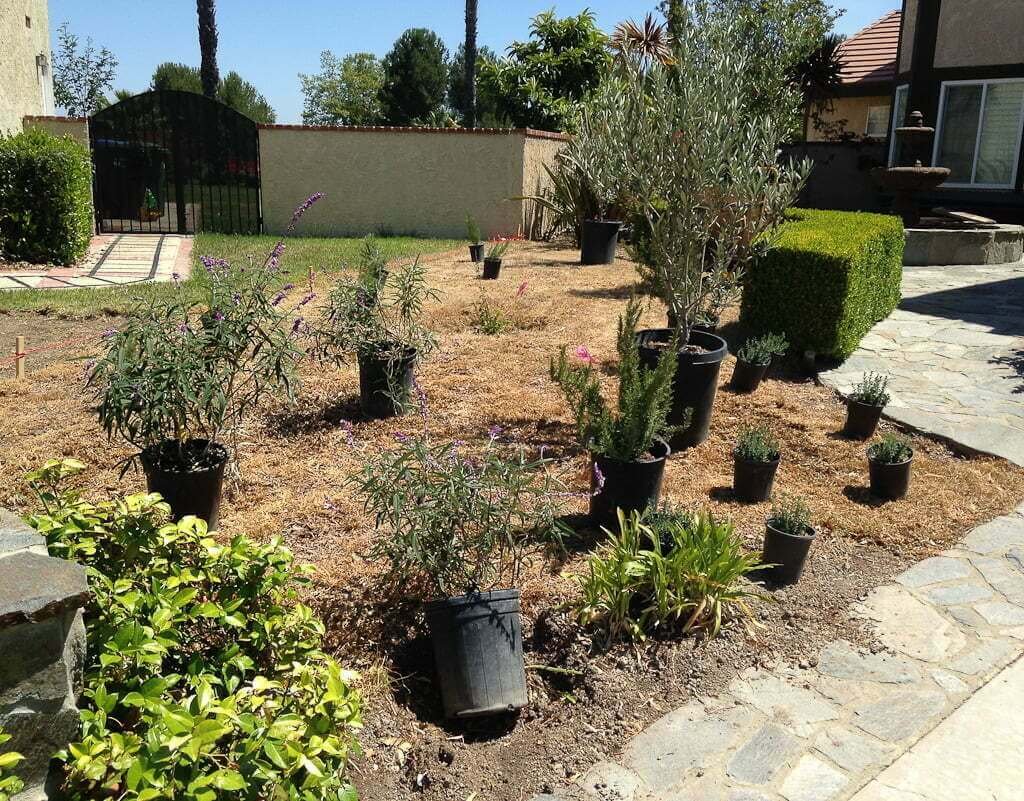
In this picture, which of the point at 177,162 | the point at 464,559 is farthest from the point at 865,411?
the point at 177,162

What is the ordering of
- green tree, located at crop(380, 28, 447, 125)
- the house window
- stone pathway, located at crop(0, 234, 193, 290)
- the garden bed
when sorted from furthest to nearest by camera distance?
green tree, located at crop(380, 28, 447, 125)
the house window
stone pathway, located at crop(0, 234, 193, 290)
the garden bed

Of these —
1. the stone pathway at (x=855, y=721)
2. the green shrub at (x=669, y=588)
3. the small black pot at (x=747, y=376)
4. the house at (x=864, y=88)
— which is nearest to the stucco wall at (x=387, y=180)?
the house at (x=864, y=88)

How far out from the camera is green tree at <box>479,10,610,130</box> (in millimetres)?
20825

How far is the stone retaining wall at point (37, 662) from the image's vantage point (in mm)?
2031

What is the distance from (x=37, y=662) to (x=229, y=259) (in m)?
6.34

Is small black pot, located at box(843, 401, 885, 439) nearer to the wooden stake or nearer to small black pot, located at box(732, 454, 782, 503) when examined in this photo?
small black pot, located at box(732, 454, 782, 503)

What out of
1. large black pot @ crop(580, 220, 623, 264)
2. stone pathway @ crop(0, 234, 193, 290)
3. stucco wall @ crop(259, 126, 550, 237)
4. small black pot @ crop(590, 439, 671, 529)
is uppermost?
stucco wall @ crop(259, 126, 550, 237)

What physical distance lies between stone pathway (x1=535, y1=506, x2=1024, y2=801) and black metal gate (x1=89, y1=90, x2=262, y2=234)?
46.1 ft

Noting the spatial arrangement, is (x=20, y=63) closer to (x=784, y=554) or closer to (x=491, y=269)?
(x=491, y=269)

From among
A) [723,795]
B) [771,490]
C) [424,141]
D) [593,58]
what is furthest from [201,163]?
[723,795]

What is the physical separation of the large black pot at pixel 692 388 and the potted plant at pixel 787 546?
1.41m

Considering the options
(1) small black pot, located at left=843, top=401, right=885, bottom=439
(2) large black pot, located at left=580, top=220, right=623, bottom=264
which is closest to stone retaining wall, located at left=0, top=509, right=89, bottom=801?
(1) small black pot, located at left=843, top=401, right=885, bottom=439

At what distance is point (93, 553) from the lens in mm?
2807

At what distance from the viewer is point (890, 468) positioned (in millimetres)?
4863
